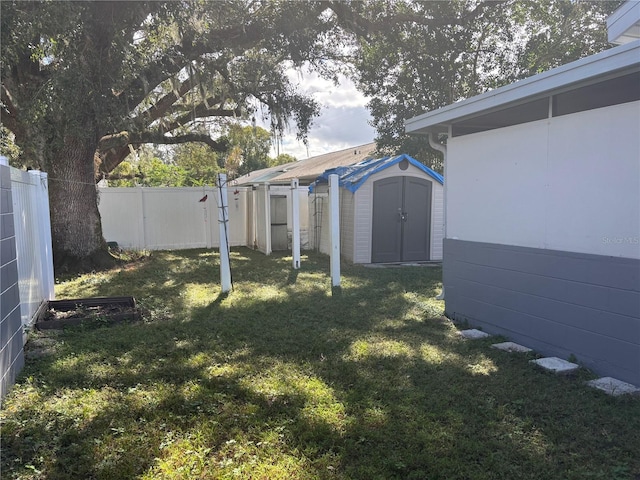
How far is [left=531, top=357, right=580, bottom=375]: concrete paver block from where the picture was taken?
3.60 meters

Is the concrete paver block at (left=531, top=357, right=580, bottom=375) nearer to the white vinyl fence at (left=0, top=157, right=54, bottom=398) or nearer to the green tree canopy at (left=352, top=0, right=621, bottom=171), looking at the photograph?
the white vinyl fence at (left=0, top=157, right=54, bottom=398)

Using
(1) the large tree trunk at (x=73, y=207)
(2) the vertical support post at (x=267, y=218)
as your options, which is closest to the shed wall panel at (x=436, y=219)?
(2) the vertical support post at (x=267, y=218)

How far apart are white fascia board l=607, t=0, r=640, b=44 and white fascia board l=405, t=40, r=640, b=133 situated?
4.71 feet

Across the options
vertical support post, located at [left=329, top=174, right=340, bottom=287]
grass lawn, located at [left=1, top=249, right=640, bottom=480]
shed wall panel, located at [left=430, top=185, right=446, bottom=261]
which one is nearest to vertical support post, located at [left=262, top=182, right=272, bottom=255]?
vertical support post, located at [left=329, top=174, right=340, bottom=287]

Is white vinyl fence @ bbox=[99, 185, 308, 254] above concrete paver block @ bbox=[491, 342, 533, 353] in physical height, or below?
above

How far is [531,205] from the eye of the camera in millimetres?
4223

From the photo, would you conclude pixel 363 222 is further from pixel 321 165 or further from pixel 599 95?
pixel 321 165

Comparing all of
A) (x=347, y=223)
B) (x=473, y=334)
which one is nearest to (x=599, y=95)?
(x=473, y=334)

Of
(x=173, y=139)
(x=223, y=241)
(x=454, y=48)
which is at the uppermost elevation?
(x=454, y=48)

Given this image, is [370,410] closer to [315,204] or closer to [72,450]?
[72,450]

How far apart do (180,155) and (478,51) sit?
10822 mm

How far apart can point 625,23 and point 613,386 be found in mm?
3636

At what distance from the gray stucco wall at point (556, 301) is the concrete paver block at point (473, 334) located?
107 millimetres

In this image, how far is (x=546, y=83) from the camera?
3.67m
